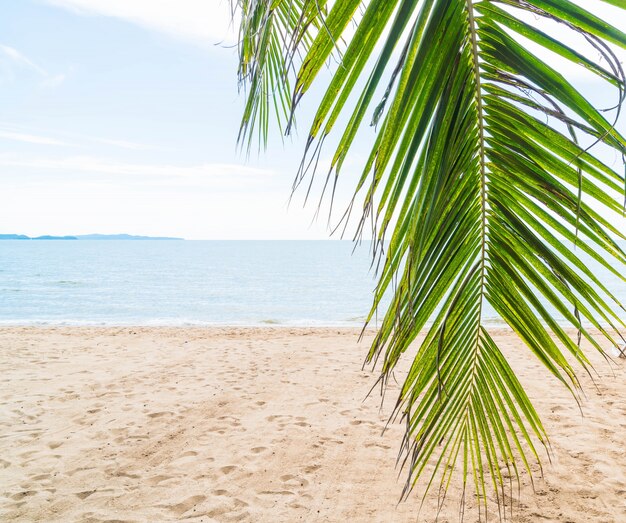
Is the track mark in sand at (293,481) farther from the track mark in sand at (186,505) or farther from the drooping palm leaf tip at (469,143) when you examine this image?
the drooping palm leaf tip at (469,143)

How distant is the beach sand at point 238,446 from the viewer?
322cm

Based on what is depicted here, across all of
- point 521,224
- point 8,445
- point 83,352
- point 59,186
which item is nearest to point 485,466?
point 521,224

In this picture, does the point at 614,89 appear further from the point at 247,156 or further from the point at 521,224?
the point at 247,156

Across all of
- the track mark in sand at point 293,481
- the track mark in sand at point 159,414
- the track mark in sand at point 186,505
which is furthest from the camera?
the track mark in sand at point 159,414

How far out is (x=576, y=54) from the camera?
678 millimetres

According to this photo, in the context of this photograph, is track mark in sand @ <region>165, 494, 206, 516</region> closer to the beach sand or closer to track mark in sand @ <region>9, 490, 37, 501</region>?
the beach sand

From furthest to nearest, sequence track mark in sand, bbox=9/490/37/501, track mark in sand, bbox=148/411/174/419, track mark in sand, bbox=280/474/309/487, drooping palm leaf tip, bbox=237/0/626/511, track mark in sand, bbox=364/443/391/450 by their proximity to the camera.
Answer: track mark in sand, bbox=148/411/174/419 → track mark in sand, bbox=364/443/391/450 → track mark in sand, bbox=280/474/309/487 → track mark in sand, bbox=9/490/37/501 → drooping palm leaf tip, bbox=237/0/626/511

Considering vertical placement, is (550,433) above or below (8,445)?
above

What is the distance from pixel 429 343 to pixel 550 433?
13.9 feet

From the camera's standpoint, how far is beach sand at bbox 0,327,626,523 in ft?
10.6

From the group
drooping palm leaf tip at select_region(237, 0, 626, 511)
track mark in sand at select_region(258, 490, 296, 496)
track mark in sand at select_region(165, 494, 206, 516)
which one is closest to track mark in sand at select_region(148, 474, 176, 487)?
track mark in sand at select_region(165, 494, 206, 516)

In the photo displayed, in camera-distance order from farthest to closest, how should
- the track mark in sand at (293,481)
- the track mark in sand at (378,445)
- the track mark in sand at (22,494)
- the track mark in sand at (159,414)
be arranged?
the track mark in sand at (159,414), the track mark in sand at (378,445), the track mark in sand at (293,481), the track mark in sand at (22,494)

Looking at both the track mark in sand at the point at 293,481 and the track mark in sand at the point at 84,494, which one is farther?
Result: the track mark in sand at the point at 293,481

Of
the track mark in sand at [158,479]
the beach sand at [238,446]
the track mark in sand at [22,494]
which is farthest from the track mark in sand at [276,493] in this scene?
the track mark in sand at [22,494]
